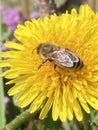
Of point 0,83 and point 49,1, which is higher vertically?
point 49,1

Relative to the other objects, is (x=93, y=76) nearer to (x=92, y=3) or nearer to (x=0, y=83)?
(x=0, y=83)

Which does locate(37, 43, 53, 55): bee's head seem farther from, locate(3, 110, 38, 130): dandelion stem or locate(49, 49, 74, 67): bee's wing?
locate(3, 110, 38, 130): dandelion stem

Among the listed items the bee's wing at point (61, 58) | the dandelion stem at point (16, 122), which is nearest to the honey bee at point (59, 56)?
the bee's wing at point (61, 58)

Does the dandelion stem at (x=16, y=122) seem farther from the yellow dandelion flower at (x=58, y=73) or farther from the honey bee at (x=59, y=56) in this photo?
the honey bee at (x=59, y=56)

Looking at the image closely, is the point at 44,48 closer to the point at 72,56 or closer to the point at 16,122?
the point at 72,56

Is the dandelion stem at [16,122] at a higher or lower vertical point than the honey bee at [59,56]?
lower

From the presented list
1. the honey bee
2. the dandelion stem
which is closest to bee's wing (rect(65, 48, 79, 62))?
the honey bee

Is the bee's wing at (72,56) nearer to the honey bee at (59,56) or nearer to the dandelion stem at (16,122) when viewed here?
the honey bee at (59,56)

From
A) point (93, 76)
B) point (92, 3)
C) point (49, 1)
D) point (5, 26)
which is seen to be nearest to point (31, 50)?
point (93, 76)

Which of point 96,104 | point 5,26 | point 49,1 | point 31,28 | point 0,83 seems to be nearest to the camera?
point 96,104
